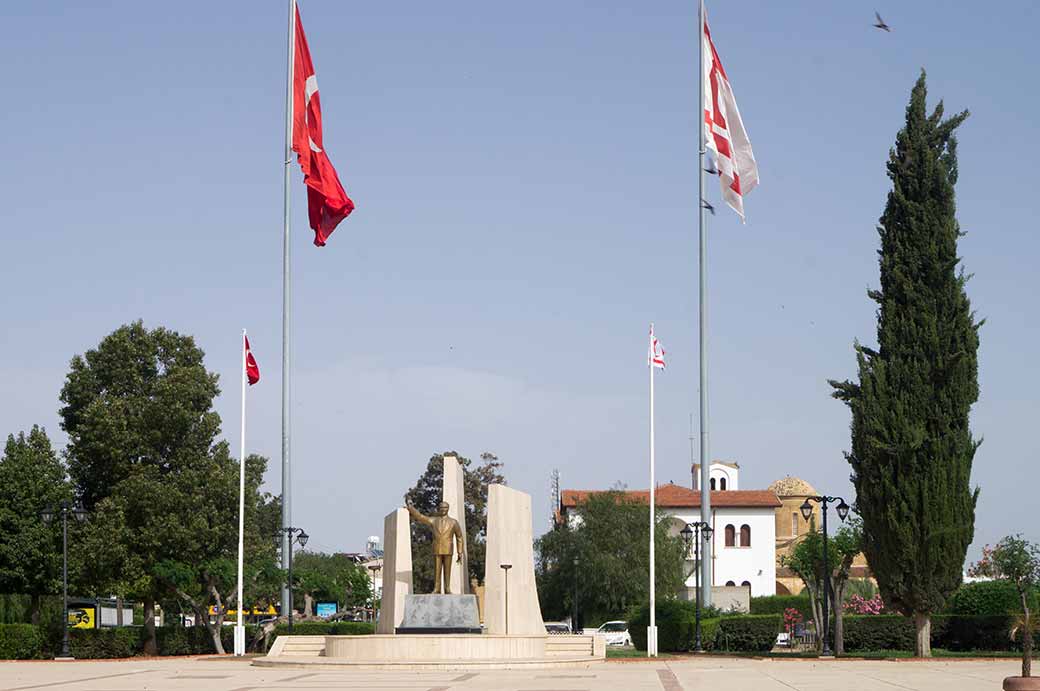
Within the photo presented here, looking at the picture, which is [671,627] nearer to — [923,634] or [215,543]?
[923,634]

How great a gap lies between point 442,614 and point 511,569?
17.2 ft

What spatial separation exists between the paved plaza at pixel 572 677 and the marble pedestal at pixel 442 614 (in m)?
4.11

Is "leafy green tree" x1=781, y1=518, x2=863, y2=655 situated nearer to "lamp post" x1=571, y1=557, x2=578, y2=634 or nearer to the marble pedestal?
"lamp post" x1=571, y1=557, x2=578, y2=634

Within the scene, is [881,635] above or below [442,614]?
below

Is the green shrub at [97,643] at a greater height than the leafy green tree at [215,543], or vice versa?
the leafy green tree at [215,543]

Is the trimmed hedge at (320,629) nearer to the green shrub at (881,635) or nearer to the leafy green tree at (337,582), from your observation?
the green shrub at (881,635)

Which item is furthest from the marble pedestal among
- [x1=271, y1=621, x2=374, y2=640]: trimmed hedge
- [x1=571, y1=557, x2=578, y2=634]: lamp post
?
[x1=571, y1=557, x2=578, y2=634]: lamp post

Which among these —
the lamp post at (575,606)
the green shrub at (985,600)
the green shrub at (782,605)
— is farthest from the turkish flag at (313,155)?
the green shrub at (782,605)

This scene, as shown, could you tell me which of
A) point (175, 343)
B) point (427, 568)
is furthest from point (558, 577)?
point (175, 343)

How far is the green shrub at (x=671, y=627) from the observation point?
40.4 metres

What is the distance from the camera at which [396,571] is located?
38750 mm

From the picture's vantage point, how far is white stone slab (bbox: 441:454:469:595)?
3906 centimetres

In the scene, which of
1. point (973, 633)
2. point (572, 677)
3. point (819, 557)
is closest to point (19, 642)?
point (572, 677)

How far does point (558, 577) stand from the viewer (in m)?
69.9
